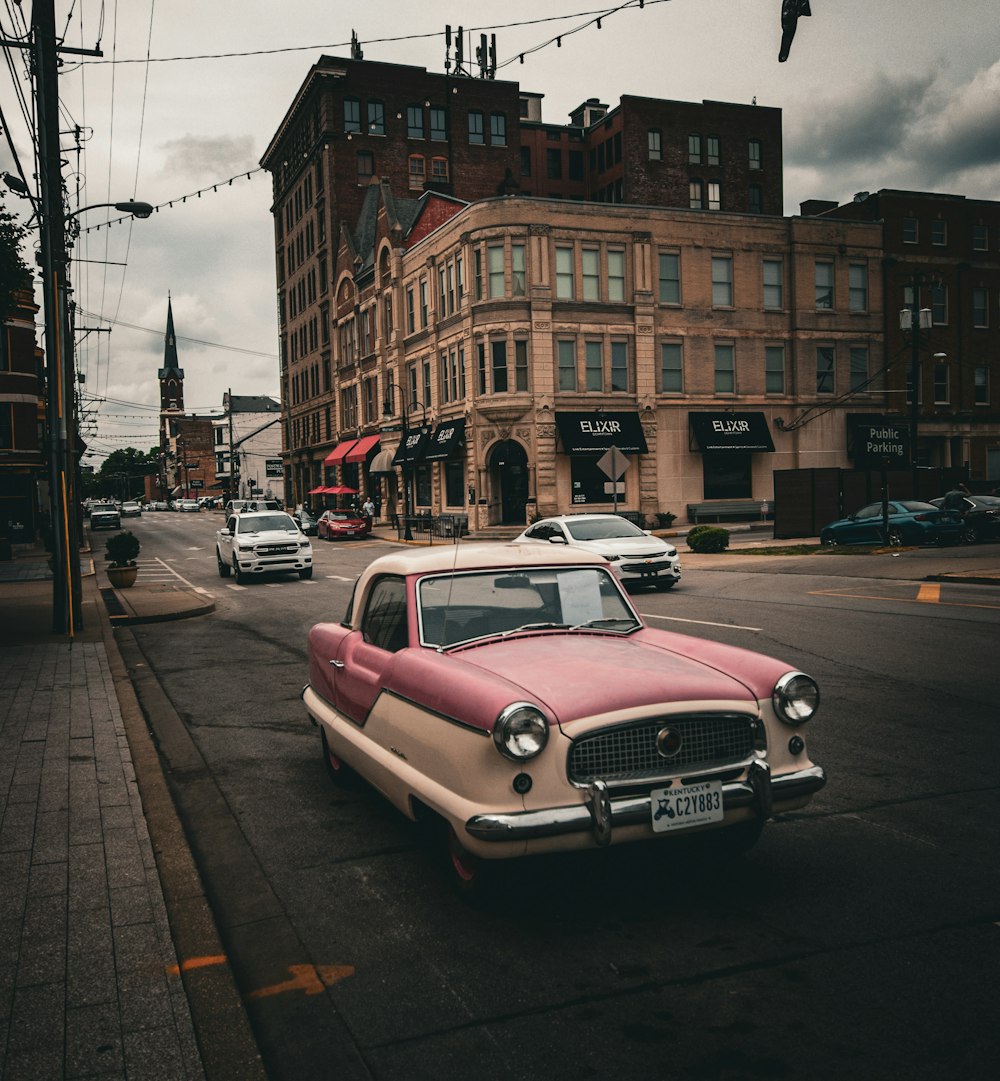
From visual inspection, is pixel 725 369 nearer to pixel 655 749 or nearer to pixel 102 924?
pixel 655 749

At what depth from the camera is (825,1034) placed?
137 inches

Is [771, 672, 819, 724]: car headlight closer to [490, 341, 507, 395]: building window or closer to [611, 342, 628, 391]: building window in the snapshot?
[490, 341, 507, 395]: building window

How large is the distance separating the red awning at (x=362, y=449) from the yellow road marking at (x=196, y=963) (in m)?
54.7

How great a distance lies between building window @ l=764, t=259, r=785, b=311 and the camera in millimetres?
46719

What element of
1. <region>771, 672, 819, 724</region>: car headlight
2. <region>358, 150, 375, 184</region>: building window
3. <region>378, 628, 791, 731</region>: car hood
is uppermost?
<region>358, 150, 375, 184</region>: building window

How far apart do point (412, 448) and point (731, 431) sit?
15.8 meters

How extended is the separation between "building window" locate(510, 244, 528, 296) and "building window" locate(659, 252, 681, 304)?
6479mm

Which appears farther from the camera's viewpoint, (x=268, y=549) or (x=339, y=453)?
(x=339, y=453)

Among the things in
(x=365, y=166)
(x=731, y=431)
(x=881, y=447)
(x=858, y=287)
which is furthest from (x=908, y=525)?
(x=365, y=166)

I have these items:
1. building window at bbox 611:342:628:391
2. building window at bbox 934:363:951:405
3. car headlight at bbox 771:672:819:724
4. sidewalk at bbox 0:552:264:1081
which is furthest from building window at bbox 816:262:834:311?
car headlight at bbox 771:672:819:724

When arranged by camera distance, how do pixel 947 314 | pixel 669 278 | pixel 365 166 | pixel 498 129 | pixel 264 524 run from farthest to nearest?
pixel 498 129 → pixel 365 166 → pixel 947 314 → pixel 669 278 → pixel 264 524

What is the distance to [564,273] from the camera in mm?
43156

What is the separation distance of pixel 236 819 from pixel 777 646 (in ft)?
24.9

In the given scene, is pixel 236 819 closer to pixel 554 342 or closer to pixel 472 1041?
pixel 472 1041
